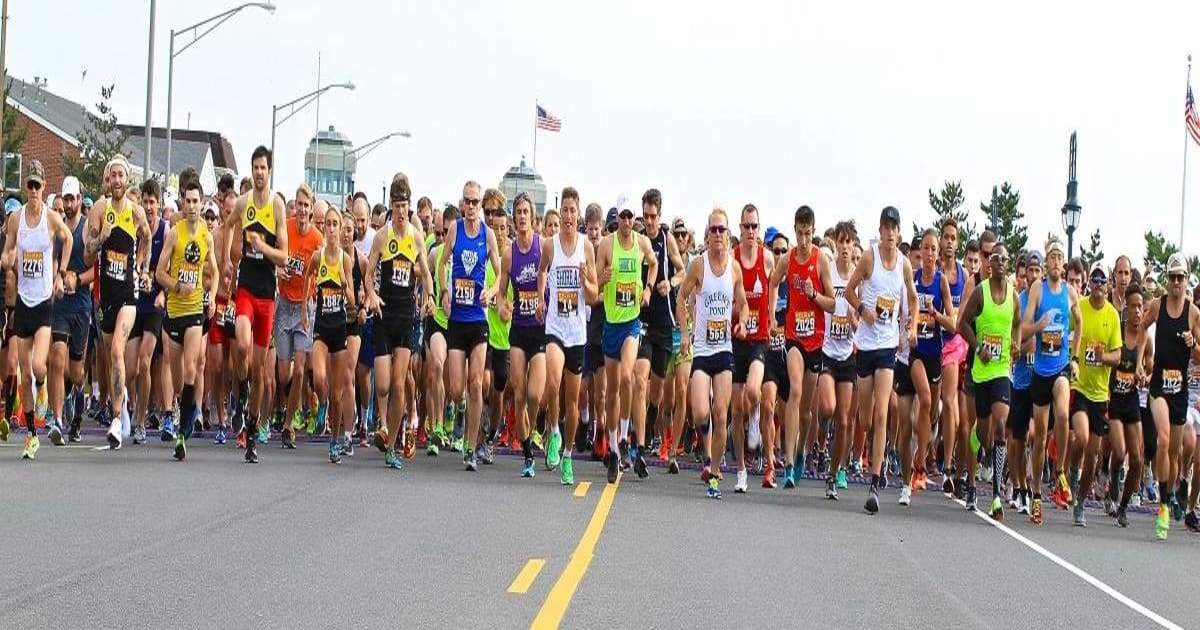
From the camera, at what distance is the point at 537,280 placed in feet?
59.9

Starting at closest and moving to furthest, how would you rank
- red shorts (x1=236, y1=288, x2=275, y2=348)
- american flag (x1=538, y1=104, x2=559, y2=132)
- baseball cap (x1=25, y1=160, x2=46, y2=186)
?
baseball cap (x1=25, y1=160, x2=46, y2=186) → red shorts (x1=236, y1=288, x2=275, y2=348) → american flag (x1=538, y1=104, x2=559, y2=132)

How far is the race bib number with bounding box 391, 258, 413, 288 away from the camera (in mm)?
19031

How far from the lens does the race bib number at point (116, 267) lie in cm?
1916

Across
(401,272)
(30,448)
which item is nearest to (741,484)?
(401,272)

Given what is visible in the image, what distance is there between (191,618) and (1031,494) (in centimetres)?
1074

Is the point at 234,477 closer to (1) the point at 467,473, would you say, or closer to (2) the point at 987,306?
(1) the point at 467,473

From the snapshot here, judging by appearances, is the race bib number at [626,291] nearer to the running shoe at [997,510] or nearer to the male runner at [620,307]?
the male runner at [620,307]

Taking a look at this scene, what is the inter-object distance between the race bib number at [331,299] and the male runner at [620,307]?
9.06ft

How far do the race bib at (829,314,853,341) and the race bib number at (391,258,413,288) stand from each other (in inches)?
160

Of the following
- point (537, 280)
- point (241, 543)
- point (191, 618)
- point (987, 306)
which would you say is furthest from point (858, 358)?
point (191, 618)

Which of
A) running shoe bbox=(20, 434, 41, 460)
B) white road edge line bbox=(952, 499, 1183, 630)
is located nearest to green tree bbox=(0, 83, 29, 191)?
running shoe bbox=(20, 434, 41, 460)

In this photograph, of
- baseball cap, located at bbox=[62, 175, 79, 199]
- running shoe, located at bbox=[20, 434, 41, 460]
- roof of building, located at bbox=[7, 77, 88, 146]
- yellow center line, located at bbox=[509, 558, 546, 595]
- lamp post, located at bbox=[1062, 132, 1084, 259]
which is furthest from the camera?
roof of building, located at bbox=[7, 77, 88, 146]

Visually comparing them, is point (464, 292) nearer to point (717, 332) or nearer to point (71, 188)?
point (717, 332)

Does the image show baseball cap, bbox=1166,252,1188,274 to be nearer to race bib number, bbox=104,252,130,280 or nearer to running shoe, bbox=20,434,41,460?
race bib number, bbox=104,252,130,280
